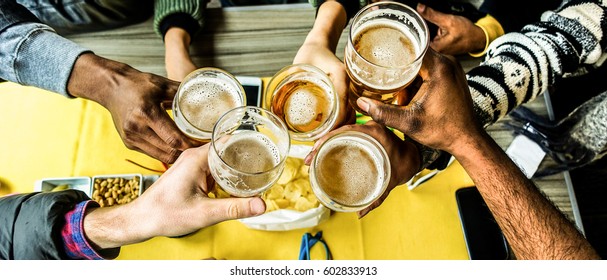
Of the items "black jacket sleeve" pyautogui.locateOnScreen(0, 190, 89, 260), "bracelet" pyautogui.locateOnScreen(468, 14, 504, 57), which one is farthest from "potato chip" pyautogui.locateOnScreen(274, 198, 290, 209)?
"bracelet" pyautogui.locateOnScreen(468, 14, 504, 57)

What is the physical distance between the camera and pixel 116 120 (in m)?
1.29

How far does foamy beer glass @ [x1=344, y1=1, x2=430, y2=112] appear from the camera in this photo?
1057 mm

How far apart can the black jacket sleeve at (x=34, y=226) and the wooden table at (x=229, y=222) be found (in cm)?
27

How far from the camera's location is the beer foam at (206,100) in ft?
3.67

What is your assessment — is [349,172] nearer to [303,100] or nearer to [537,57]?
[303,100]

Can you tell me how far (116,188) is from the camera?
1.41 m

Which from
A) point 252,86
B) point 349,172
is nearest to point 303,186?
point 349,172

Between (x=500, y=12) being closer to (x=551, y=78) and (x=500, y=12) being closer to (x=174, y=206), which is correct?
(x=551, y=78)

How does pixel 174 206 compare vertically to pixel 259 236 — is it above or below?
above

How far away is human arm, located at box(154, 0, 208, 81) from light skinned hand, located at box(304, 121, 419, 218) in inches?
30.0

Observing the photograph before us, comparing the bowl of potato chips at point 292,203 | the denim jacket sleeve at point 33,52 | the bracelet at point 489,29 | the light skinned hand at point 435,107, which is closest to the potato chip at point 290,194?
the bowl of potato chips at point 292,203

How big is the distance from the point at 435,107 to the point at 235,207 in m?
0.57
